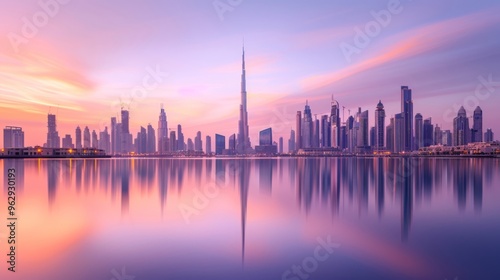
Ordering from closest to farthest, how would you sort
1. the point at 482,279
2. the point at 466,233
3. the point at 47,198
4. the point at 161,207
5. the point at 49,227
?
1. the point at 482,279
2. the point at 466,233
3. the point at 49,227
4. the point at 161,207
5. the point at 47,198

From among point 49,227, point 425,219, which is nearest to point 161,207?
point 49,227

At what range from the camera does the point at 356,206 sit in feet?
81.6

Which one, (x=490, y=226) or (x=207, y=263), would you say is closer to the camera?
(x=207, y=263)

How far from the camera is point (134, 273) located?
11.6 metres

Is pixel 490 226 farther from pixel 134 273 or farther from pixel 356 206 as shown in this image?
pixel 134 273

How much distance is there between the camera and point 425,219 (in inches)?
802

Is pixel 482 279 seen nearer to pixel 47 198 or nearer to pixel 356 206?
pixel 356 206

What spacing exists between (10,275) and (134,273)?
3.95 metres

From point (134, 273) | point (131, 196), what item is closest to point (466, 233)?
point (134, 273)

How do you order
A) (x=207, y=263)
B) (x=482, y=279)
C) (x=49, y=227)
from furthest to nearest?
1. (x=49, y=227)
2. (x=207, y=263)
3. (x=482, y=279)

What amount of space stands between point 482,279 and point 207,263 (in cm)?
902

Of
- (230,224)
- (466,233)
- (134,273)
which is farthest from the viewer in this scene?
(230,224)

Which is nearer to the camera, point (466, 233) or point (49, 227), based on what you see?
point (466, 233)

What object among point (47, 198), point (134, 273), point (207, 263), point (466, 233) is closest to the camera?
point (134, 273)
